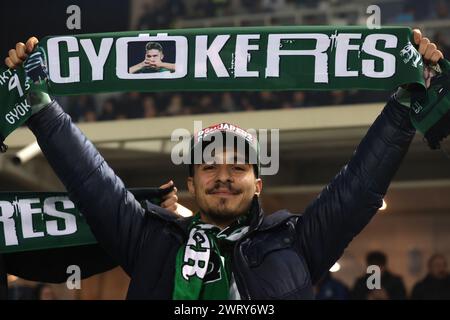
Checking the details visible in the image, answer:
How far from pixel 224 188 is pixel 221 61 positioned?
76 centimetres

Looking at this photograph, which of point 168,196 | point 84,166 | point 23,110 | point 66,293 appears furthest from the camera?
point 66,293

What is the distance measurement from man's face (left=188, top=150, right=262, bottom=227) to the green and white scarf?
46 mm

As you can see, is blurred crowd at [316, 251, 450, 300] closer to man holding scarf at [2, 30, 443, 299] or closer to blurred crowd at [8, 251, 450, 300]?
blurred crowd at [8, 251, 450, 300]

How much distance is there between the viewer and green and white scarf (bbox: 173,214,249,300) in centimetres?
349

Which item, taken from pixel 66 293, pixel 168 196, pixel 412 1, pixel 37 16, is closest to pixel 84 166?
pixel 168 196

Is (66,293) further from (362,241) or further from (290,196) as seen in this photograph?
(362,241)

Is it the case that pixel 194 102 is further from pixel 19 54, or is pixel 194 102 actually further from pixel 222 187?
pixel 222 187

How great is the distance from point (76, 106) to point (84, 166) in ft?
31.1

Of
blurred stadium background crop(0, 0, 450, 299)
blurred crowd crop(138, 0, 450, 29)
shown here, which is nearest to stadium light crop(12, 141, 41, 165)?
blurred stadium background crop(0, 0, 450, 299)

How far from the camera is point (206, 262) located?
3.55 m

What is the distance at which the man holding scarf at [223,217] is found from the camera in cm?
357

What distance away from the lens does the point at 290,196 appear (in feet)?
44.6

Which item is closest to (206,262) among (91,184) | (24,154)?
(91,184)

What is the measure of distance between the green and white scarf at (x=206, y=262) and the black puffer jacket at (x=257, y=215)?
1.8 inches
